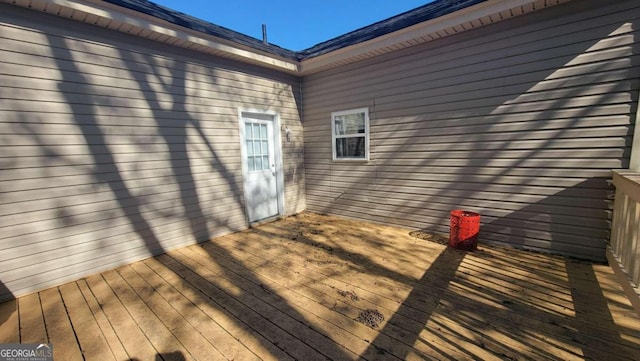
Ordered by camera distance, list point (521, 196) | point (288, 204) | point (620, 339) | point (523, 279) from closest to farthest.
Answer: point (620, 339)
point (523, 279)
point (521, 196)
point (288, 204)

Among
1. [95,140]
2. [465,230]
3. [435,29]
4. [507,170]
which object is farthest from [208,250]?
[435,29]

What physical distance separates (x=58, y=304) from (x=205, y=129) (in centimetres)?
245

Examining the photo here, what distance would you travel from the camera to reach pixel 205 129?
12.5ft

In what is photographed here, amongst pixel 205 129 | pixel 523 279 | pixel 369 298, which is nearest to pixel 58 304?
pixel 205 129

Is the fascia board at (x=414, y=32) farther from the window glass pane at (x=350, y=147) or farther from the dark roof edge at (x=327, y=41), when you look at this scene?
the window glass pane at (x=350, y=147)

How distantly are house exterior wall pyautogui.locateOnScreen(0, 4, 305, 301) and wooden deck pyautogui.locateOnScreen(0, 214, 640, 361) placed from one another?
14.8 inches

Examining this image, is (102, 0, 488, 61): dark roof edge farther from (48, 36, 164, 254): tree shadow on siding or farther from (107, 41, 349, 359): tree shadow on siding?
(48, 36, 164, 254): tree shadow on siding

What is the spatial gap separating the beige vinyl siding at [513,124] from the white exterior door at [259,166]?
1.62 meters

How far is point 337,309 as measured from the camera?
7.14 feet

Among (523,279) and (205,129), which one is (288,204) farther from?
(523,279)

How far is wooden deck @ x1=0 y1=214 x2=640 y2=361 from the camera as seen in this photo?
1.76 metres

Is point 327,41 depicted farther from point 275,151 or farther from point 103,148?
point 103,148

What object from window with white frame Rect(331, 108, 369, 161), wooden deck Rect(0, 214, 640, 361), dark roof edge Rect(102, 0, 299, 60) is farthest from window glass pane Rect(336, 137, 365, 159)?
wooden deck Rect(0, 214, 640, 361)

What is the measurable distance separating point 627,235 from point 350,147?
3405 millimetres
